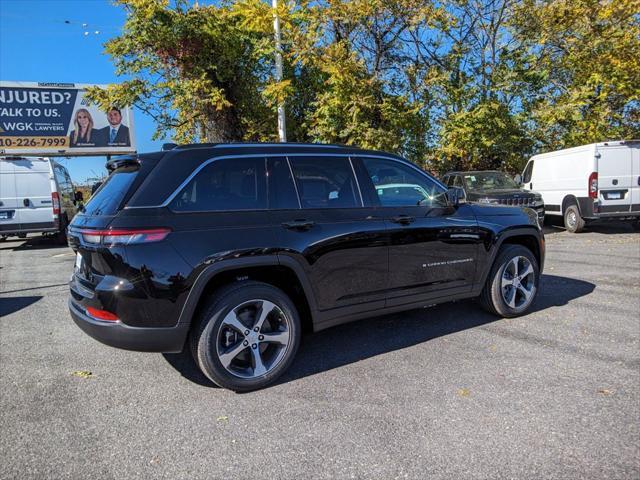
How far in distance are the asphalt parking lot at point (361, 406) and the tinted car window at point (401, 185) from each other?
131cm

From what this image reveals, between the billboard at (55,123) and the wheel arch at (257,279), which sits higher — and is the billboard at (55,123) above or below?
above

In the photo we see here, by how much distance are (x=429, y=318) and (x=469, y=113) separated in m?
10.3

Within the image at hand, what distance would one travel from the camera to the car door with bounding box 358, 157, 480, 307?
4082mm

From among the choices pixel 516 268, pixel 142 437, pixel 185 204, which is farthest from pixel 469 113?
pixel 142 437

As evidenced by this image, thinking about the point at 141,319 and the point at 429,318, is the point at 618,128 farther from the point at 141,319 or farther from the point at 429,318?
the point at 141,319

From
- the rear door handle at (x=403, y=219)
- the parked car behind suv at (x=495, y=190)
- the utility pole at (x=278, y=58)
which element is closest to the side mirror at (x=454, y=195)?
the rear door handle at (x=403, y=219)

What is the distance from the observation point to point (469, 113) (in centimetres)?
1366

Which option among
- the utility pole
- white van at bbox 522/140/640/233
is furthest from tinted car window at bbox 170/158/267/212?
white van at bbox 522/140/640/233

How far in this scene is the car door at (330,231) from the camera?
3555 millimetres

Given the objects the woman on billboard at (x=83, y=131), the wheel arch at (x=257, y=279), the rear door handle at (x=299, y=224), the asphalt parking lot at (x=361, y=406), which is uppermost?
the woman on billboard at (x=83, y=131)

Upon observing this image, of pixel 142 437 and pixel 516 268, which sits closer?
pixel 142 437

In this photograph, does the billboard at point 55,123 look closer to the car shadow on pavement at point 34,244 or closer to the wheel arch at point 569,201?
the car shadow on pavement at point 34,244

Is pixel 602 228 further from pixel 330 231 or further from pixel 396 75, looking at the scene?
pixel 330 231

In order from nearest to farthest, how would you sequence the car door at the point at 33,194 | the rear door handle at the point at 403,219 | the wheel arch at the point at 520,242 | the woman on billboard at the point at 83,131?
the rear door handle at the point at 403,219 → the wheel arch at the point at 520,242 → the car door at the point at 33,194 → the woman on billboard at the point at 83,131
